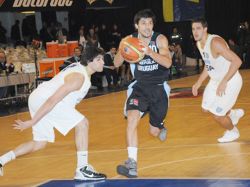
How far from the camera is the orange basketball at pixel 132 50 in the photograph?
6.93 metres

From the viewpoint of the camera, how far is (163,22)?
82.3 ft

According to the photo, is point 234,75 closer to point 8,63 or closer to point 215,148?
point 215,148

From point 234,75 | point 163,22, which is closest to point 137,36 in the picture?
point 234,75

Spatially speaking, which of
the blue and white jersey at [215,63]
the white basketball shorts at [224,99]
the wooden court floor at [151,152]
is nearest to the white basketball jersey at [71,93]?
the wooden court floor at [151,152]

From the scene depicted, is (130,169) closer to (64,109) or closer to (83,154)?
(83,154)

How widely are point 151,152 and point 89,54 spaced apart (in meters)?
2.18

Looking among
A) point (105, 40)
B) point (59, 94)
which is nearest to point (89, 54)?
point (59, 94)

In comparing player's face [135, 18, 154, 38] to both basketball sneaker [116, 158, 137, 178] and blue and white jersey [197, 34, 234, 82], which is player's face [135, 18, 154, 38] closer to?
basketball sneaker [116, 158, 137, 178]

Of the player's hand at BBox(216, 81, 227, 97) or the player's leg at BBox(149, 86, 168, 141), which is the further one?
the player's hand at BBox(216, 81, 227, 97)

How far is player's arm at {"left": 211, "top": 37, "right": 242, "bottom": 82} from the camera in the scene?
26.5 ft

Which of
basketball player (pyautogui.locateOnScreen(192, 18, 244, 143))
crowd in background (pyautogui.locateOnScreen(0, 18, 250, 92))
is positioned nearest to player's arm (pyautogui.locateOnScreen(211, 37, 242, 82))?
basketball player (pyautogui.locateOnScreen(192, 18, 244, 143))

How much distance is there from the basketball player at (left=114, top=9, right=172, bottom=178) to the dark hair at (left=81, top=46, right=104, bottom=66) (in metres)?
0.51

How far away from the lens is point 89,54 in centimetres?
686

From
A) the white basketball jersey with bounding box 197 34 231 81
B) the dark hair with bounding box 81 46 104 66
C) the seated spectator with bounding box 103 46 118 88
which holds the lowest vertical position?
the seated spectator with bounding box 103 46 118 88
